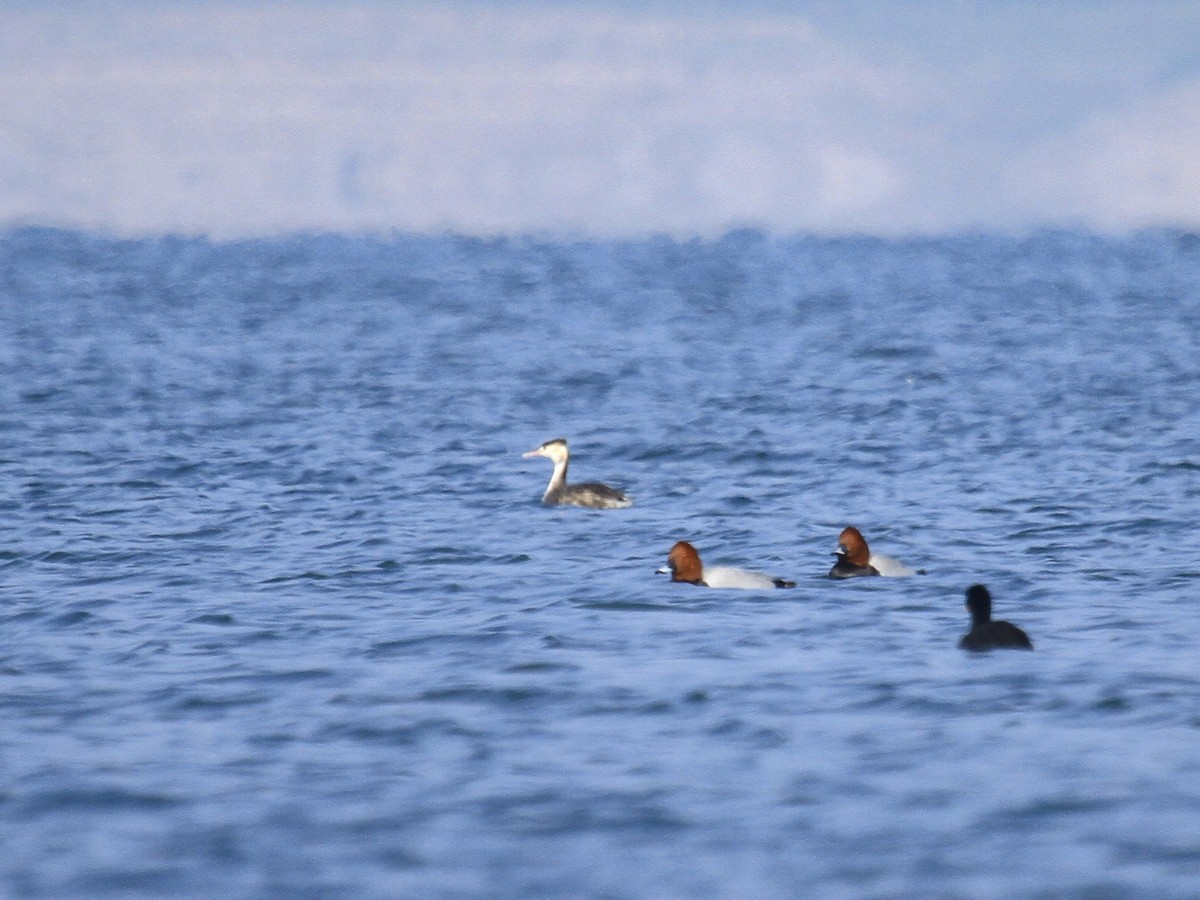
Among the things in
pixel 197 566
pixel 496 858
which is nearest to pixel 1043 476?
pixel 197 566

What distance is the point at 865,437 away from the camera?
24812 millimetres

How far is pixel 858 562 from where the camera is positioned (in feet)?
49.8

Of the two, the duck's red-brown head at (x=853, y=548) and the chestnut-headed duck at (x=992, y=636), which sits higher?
the duck's red-brown head at (x=853, y=548)

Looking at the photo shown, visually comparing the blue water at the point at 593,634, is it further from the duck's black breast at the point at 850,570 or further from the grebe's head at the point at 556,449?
the grebe's head at the point at 556,449

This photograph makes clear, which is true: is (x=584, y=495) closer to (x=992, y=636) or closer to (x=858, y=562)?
(x=858, y=562)

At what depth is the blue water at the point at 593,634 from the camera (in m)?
8.47

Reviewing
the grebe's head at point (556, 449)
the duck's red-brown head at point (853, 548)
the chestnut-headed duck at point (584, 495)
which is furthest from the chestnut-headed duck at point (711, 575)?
the grebe's head at point (556, 449)

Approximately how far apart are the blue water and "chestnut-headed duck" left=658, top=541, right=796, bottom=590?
0.59 ft

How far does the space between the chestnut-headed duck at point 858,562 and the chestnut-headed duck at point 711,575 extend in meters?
0.47

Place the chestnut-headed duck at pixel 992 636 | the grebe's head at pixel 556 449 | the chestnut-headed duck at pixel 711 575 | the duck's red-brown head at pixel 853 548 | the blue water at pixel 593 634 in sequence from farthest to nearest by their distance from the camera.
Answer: the grebe's head at pixel 556 449, the duck's red-brown head at pixel 853 548, the chestnut-headed duck at pixel 711 575, the chestnut-headed duck at pixel 992 636, the blue water at pixel 593 634

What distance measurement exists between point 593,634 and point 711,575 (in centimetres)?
198

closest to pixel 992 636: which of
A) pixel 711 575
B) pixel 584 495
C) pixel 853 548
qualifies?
pixel 853 548

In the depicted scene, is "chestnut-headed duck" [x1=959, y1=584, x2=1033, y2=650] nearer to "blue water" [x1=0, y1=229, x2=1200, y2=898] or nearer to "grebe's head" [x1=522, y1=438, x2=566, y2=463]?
"blue water" [x1=0, y1=229, x2=1200, y2=898]

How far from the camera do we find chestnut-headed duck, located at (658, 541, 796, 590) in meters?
14.9
